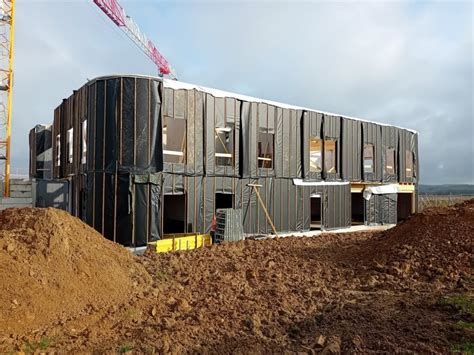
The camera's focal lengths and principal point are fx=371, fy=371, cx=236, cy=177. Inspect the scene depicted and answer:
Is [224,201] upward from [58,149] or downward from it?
downward

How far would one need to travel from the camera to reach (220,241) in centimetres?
1410

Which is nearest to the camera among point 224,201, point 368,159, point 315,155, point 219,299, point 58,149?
point 219,299

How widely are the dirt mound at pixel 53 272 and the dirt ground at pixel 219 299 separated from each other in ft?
0.06

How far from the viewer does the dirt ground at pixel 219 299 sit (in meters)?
5.36

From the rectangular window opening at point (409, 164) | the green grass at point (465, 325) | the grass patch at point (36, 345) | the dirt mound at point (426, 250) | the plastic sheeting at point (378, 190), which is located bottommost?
the grass patch at point (36, 345)

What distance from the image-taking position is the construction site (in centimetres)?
569

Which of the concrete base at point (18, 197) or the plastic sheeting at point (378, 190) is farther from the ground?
the plastic sheeting at point (378, 190)

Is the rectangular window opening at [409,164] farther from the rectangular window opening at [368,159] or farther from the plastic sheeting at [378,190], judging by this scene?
the plastic sheeting at [378,190]

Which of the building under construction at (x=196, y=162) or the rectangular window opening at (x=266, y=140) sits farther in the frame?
the rectangular window opening at (x=266, y=140)

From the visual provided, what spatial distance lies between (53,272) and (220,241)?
811 cm

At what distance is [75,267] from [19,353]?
83.6 inches

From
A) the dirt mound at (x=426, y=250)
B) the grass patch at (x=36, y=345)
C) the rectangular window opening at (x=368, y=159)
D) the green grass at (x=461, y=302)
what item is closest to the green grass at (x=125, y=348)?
the grass patch at (x=36, y=345)

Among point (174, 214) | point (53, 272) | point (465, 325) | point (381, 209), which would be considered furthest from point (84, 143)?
point (381, 209)

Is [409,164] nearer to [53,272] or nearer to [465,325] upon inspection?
[465,325]
